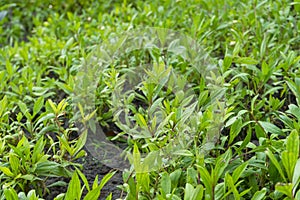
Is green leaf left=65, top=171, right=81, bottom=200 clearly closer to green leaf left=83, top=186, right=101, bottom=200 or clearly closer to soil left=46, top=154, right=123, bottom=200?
green leaf left=83, top=186, right=101, bottom=200

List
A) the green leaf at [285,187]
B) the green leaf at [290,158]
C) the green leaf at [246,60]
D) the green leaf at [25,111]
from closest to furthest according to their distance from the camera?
the green leaf at [285,187], the green leaf at [290,158], the green leaf at [25,111], the green leaf at [246,60]

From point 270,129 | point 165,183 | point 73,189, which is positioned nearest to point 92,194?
point 73,189

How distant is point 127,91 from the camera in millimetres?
2592

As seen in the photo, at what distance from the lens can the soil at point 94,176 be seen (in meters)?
2.10

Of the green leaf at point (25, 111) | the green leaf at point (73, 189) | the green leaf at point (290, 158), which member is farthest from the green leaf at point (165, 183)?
the green leaf at point (25, 111)

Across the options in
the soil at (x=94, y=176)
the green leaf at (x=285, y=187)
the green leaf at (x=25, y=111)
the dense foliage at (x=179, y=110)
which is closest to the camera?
the green leaf at (x=285, y=187)

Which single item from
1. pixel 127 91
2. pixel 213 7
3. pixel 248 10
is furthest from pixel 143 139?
pixel 213 7

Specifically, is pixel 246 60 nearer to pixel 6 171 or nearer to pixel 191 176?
pixel 191 176

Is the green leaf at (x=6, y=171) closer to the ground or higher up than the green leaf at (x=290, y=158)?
closer to the ground

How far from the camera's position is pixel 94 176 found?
7.36 feet

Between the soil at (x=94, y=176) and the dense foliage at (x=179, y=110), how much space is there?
0.05m

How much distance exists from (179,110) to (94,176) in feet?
1.56

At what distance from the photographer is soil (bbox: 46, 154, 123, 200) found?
6.88 feet

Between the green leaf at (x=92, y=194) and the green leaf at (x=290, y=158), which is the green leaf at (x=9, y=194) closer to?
the green leaf at (x=92, y=194)
